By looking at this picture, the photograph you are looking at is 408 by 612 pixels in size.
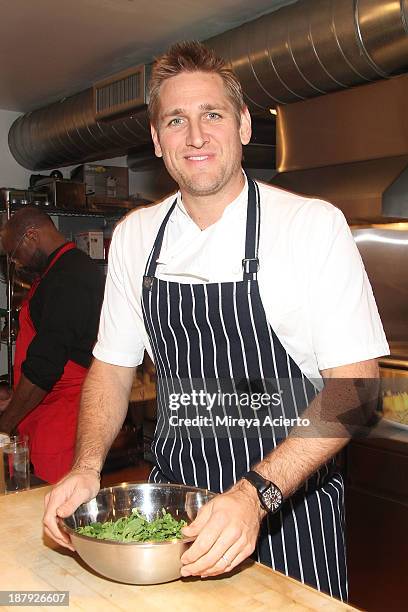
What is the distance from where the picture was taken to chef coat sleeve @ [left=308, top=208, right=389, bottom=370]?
1.31m

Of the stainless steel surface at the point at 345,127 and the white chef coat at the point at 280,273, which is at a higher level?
the stainless steel surface at the point at 345,127

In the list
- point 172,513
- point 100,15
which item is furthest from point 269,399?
point 100,15

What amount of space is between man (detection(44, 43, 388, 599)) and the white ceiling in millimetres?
2105

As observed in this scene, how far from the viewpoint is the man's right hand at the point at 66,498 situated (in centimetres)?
113

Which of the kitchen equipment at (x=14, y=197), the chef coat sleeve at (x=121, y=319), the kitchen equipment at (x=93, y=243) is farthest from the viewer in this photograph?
the kitchen equipment at (x=93, y=243)

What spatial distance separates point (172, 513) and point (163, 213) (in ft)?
2.42

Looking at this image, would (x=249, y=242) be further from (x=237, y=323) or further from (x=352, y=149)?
(x=352, y=149)

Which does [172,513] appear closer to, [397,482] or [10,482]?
[10,482]

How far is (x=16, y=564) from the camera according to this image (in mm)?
1154

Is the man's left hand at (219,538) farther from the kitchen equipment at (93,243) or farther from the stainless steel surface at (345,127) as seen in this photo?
the kitchen equipment at (93,243)

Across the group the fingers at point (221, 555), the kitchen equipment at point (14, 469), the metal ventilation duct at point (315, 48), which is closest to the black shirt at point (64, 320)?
the kitchen equipment at point (14, 469)

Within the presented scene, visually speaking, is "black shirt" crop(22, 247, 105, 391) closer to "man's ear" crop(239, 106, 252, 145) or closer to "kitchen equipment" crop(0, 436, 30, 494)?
"kitchen equipment" crop(0, 436, 30, 494)

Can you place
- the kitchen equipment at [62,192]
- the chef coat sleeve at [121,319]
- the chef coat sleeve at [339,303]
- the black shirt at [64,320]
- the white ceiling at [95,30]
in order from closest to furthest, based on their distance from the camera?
the chef coat sleeve at [339,303], the chef coat sleeve at [121,319], the black shirt at [64,320], the white ceiling at [95,30], the kitchen equipment at [62,192]

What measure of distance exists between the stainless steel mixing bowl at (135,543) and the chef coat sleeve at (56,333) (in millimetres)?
1563
